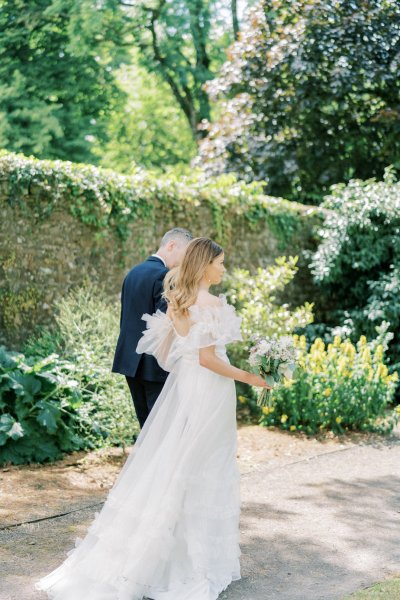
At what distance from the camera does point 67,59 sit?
16891 mm

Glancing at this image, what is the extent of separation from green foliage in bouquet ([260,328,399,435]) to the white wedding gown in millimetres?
3775

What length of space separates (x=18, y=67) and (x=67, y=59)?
128 cm

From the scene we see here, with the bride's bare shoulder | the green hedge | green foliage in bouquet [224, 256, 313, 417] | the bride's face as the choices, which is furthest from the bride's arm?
green foliage in bouquet [224, 256, 313, 417]

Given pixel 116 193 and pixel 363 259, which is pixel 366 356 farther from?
pixel 116 193

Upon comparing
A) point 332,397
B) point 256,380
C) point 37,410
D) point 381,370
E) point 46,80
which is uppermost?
point 46,80

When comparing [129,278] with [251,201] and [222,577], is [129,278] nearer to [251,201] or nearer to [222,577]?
[222,577]

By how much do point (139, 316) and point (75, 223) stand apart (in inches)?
129

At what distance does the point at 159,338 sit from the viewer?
13.9 ft

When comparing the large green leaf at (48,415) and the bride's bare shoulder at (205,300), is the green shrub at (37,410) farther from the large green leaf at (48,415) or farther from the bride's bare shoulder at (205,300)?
the bride's bare shoulder at (205,300)

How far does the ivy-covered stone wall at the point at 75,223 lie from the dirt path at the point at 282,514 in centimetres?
197

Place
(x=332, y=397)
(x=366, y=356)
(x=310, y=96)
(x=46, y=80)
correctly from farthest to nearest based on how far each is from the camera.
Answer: (x=46, y=80) → (x=310, y=96) → (x=366, y=356) → (x=332, y=397)

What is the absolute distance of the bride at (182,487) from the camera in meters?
3.73

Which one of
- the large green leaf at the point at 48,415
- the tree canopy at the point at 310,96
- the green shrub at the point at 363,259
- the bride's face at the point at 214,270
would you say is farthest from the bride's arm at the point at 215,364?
the tree canopy at the point at 310,96

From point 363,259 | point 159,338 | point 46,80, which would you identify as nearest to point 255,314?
point 363,259
